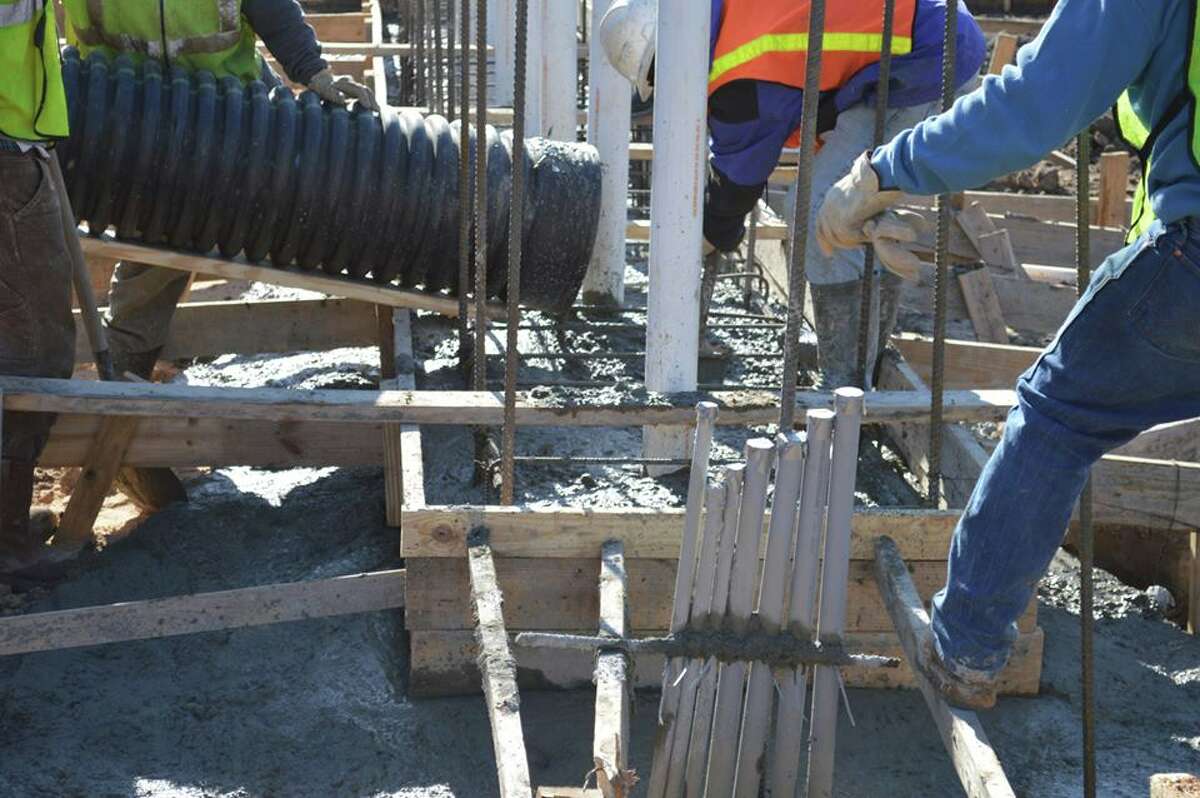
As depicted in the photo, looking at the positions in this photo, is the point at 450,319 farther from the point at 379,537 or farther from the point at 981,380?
the point at 981,380

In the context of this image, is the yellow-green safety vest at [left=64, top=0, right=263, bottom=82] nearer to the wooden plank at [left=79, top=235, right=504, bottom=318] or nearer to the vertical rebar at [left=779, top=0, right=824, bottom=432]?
the wooden plank at [left=79, top=235, right=504, bottom=318]

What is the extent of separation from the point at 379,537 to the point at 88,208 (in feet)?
5.00

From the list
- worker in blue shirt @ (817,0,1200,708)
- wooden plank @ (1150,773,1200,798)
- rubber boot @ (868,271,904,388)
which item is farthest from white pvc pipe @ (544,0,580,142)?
wooden plank @ (1150,773,1200,798)

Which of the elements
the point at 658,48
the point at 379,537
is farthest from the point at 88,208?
the point at 658,48

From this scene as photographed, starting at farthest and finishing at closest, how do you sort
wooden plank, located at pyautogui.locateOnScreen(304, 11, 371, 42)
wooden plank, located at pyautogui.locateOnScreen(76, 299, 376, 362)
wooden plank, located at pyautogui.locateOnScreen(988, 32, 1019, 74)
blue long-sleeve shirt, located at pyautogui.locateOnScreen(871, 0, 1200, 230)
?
wooden plank, located at pyautogui.locateOnScreen(304, 11, 371, 42), wooden plank, located at pyautogui.locateOnScreen(988, 32, 1019, 74), wooden plank, located at pyautogui.locateOnScreen(76, 299, 376, 362), blue long-sleeve shirt, located at pyautogui.locateOnScreen(871, 0, 1200, 230)

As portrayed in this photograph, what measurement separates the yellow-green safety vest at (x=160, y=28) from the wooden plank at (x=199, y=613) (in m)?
2.23

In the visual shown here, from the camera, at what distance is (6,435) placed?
436cm

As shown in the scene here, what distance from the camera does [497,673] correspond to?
10.3ft

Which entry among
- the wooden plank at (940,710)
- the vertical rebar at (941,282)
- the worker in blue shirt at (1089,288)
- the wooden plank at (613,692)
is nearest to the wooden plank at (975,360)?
the vertical rebar at (941,282)

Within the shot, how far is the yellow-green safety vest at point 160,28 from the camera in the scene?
5.16 meters

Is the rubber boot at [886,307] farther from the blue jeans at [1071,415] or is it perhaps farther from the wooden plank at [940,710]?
the blue jeans at [1071,415]

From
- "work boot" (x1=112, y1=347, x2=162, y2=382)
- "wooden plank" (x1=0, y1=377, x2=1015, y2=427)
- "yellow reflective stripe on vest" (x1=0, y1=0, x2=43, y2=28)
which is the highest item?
"yellow reflective stripe on vest" (x1=0, y1=0, x2=43, y2=28)

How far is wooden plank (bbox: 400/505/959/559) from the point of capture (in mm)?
3758

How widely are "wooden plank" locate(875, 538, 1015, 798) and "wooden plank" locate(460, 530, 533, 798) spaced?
0.84 m
